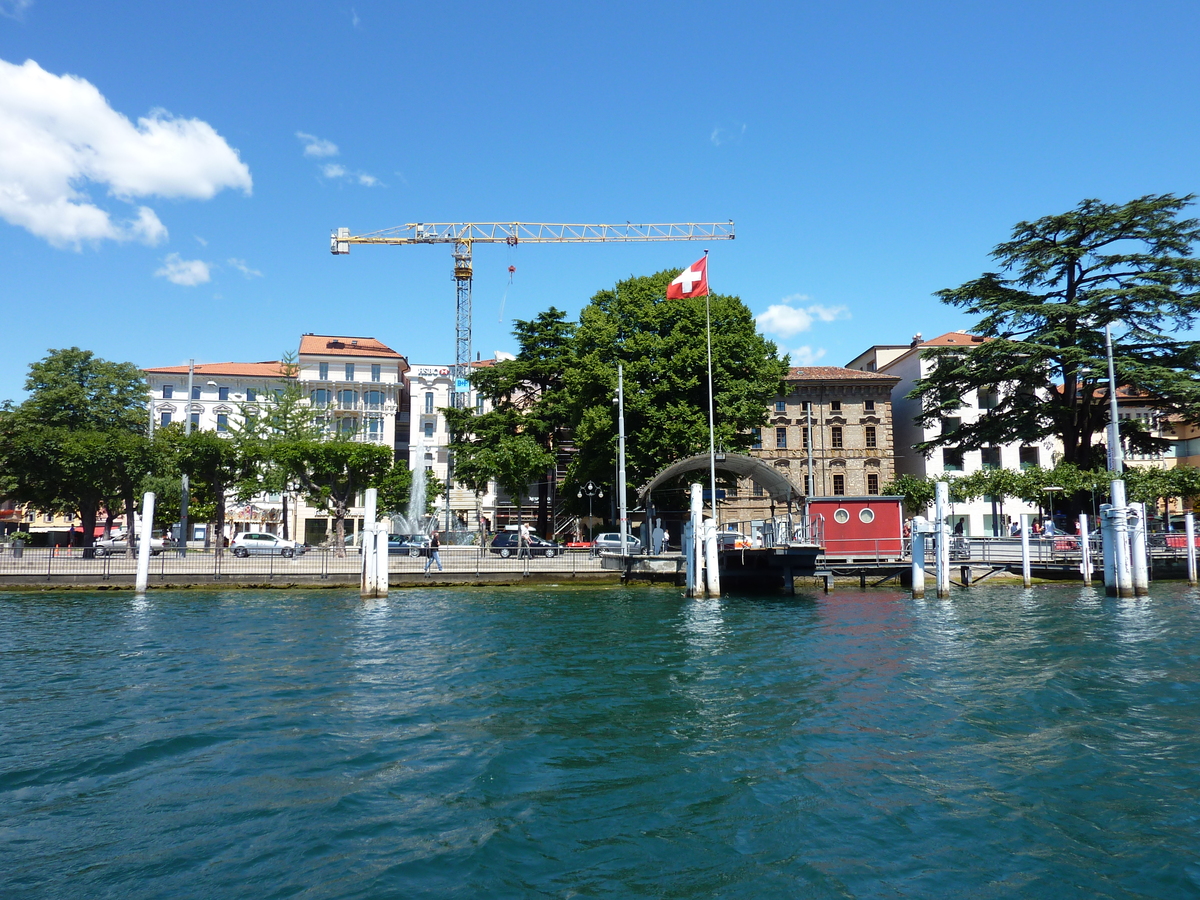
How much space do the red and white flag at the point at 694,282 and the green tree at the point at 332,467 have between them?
24.7 meters

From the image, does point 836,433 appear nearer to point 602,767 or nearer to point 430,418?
point 430,418

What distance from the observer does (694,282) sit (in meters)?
30.2

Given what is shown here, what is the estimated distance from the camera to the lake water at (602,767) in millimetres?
6426

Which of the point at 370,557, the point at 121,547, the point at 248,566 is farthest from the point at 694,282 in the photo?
the point at 121,547

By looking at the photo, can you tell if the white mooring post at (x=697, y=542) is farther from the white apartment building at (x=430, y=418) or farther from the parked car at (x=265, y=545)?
the white apartment building at (x=430, y=418)

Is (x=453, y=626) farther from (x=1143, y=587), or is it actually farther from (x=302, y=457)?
(x=302, y=457)

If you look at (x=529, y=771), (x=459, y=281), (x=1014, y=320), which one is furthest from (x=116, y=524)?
(x=529, y=771)

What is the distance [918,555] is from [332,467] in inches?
1306

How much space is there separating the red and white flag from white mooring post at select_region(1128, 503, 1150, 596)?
1587cm

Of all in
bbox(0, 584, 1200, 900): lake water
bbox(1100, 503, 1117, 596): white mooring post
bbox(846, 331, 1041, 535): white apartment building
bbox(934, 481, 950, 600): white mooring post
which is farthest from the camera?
bbox(846, 331, 1041, 535): white apartment building

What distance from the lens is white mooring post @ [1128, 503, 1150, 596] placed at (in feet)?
88.4

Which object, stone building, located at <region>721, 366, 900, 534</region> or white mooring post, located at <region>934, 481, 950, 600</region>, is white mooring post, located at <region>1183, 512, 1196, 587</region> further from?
stone building, located at <region>721, 366, 900, 534</region>

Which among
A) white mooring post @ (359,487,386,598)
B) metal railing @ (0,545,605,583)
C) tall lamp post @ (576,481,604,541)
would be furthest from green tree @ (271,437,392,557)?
white mooring post @ (359,487,386,598)

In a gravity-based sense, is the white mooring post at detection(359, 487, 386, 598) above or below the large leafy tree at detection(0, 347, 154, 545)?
below
